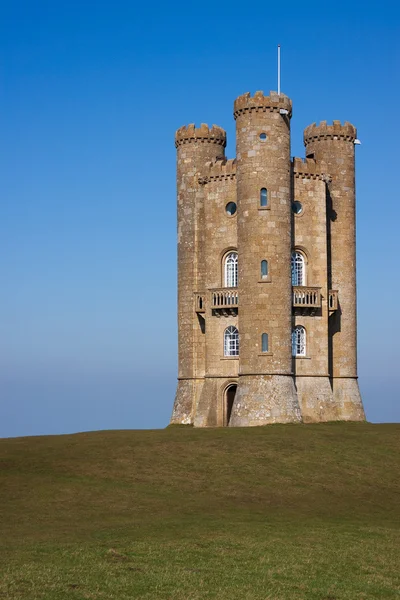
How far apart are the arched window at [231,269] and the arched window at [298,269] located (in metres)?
3.88

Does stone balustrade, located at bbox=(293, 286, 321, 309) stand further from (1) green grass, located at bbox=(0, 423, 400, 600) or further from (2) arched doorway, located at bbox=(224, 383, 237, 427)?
(1) green grass, located at bbox=(0, 423, 400, 600)

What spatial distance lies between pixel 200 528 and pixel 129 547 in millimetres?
3962

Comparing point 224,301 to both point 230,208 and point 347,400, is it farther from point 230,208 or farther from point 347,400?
point 347,400

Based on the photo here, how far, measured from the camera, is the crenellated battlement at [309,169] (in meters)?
63.8

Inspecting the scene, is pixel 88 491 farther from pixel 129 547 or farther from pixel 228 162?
pixel 228 162

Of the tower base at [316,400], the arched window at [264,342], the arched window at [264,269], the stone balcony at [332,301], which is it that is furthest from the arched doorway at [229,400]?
the stone balcony at [332,301]

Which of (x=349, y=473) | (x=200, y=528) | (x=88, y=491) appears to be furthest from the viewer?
(x=349, y=473)

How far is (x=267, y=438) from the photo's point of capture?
1983 inches

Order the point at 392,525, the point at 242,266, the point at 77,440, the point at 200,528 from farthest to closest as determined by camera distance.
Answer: the point at 242,266, the point at 77,440, the point at 392,525, the point at 200,528

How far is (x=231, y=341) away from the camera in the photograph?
6300 cm

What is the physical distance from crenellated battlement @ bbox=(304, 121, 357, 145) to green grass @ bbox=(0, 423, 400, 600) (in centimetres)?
2241

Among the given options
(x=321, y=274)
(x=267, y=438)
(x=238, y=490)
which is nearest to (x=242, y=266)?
(x=321, y=274)

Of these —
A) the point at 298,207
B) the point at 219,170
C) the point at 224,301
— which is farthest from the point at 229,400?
the point at 219,170

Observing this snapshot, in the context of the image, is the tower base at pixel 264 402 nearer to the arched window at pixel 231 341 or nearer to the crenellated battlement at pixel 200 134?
the arched window at pixel 231 341
